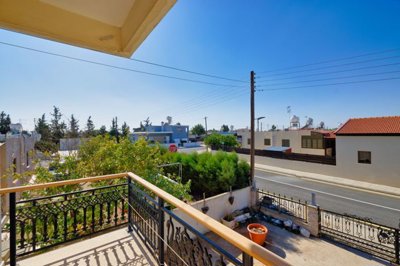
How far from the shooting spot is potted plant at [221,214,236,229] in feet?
22.4

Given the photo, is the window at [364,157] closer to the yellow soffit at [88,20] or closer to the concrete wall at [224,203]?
the concrete wall at [224,203]

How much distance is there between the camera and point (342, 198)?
352 inches

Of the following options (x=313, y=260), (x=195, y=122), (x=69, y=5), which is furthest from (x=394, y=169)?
(x=195, y=122)

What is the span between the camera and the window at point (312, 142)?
51.6ft

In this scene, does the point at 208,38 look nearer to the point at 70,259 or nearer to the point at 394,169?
the point at 70,259

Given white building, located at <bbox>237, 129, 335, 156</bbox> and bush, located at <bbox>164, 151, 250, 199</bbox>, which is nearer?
bush, located at <bbox>164, 151, 250, 199</bbox>

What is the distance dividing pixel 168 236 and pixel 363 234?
23.6 feet

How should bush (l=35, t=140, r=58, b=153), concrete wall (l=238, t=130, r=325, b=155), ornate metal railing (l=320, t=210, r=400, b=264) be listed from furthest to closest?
concrete wall (l=238, t=130, r=325, b=155), bush (l=35, t=140, r=58, b=153), ornate metal railing (l=320, t=210, r=400, b=264)

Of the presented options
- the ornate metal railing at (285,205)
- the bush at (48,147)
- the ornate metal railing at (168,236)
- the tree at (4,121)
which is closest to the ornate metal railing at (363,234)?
the ornate metal railing at (285,205)

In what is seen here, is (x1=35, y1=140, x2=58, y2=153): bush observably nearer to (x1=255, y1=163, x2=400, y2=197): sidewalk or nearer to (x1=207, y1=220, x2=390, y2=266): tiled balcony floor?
(x1=207, y1=220, x2=390, y2=266): tiled balcony floor

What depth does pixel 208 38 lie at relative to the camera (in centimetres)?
687

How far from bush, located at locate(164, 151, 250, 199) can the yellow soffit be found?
7330 mm

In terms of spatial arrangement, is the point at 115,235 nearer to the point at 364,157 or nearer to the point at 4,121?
the point at 364,157

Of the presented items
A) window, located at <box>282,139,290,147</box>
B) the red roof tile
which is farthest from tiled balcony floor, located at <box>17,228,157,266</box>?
window, located at <box>282,139,290,147</box>
